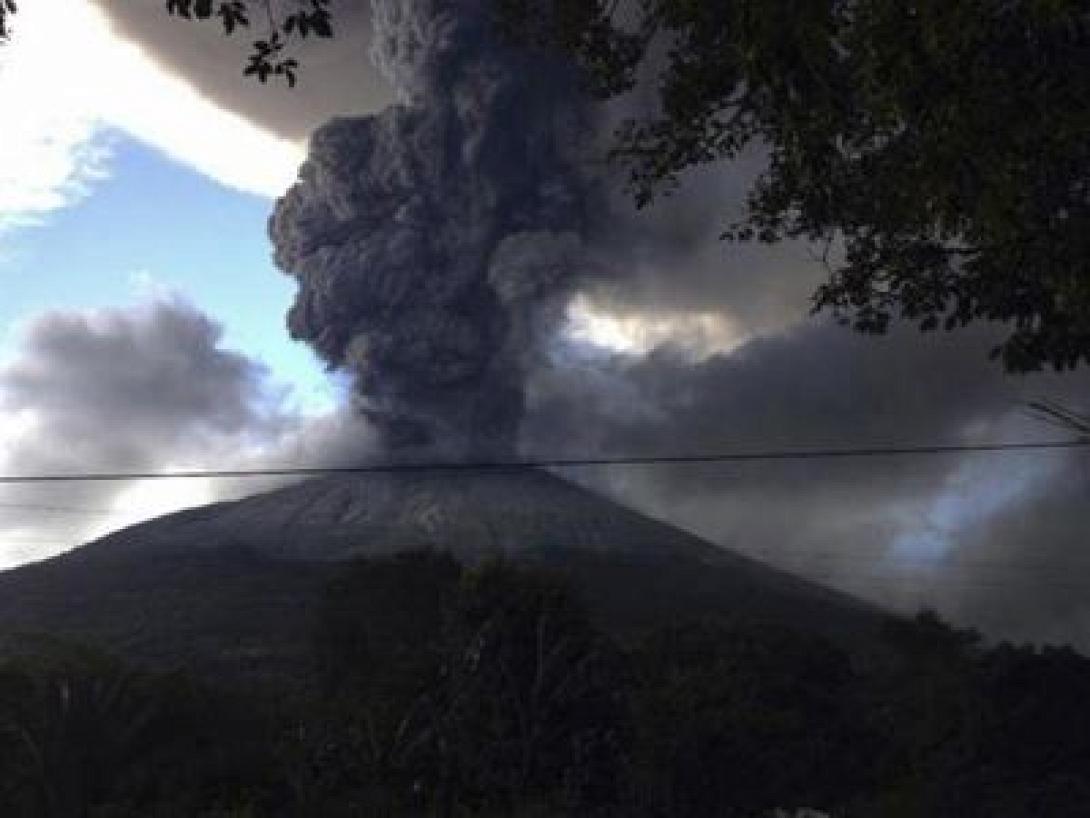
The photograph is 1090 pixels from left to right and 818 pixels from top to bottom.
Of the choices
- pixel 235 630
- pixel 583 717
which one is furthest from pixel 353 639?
pixel 235 630

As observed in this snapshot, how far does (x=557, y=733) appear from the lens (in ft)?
156

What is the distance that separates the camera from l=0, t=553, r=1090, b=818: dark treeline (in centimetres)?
3738

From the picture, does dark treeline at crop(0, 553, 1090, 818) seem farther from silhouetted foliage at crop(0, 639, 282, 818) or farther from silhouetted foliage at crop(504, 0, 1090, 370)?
silhouetted foliage at crop(504, 0, 1090, 370)

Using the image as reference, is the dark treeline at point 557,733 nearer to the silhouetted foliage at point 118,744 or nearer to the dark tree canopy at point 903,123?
the silhouetted foliage at point 118,744

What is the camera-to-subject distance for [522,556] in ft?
651

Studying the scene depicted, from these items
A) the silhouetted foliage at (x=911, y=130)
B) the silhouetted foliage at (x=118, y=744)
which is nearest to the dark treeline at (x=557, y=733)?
the silhouetted foliage at (x=118, y=744)

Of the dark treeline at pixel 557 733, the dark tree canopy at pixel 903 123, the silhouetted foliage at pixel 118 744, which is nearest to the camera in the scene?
the dark tree canopy at pixel 903 123

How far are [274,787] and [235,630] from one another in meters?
119

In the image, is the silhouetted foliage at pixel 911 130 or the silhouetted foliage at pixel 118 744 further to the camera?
the silhouetted foliage at pixel 118 744

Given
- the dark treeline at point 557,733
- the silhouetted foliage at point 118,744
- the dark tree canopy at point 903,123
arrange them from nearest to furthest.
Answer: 1. the dark tree canopy at point 903,123
2. the dark treeline at point 557,733
3. the silhouetted foliage at point 118,744

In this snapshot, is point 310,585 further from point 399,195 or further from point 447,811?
point 447,811

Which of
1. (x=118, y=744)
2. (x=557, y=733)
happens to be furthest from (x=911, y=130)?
(x=118, y=744)

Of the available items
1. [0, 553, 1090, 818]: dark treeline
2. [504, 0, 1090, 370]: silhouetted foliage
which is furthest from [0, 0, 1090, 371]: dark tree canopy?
[0, 553, 1090, 818]: dark treeline

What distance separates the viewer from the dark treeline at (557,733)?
37375mm
